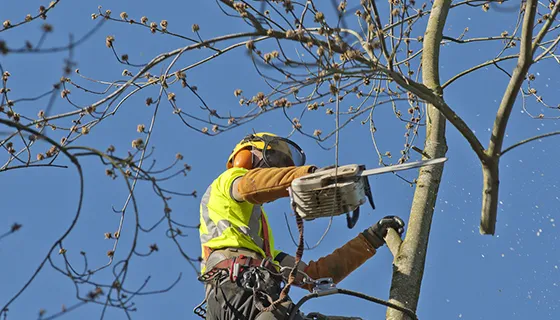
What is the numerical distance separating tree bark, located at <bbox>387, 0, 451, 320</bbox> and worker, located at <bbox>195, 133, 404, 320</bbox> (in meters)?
0.21

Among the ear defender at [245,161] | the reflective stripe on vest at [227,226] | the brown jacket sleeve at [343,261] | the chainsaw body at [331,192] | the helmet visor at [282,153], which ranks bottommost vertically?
the chainsaw body at [331,192]

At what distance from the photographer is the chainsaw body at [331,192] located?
4961mm

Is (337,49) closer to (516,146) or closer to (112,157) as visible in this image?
(516,146)

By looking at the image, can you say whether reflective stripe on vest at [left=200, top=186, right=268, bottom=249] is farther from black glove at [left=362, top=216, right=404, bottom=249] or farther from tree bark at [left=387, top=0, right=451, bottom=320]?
tree bark at [left=387, top=0, right=451, bottom=320]

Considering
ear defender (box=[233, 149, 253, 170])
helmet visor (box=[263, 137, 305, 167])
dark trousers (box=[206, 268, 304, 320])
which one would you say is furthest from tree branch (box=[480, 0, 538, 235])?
ear defender (box=[233, 149, 253, 170])

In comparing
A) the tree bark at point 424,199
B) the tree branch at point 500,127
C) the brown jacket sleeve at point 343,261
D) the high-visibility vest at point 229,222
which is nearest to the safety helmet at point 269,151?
the high-visibility vest at point 229,222

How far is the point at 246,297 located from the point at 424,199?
1.08 metres

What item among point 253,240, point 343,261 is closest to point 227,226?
point 253,240

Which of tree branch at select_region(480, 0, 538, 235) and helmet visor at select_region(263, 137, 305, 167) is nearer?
tree branch at select_region(480, 0, 538, 235)

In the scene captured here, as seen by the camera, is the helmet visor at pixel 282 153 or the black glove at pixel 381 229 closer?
the black glove at pixel 381 229

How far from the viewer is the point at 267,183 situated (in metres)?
5.37

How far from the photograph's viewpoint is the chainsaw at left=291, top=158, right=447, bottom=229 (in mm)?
4957

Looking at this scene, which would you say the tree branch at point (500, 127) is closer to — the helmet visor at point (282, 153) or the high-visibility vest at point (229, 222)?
the high-visibility vest at point (229, 222)

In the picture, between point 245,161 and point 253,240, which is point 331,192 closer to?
point 253,240
